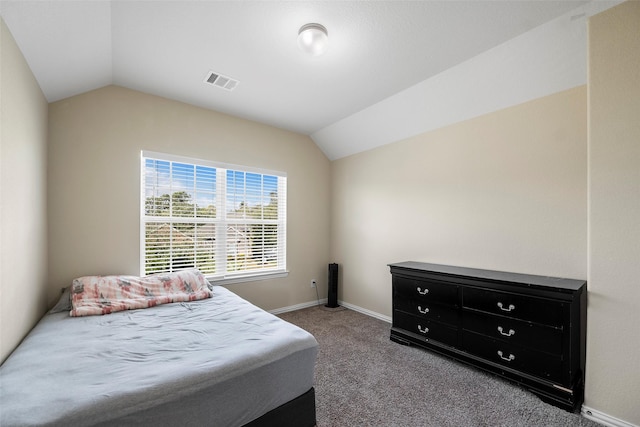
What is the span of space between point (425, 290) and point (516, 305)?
757mm

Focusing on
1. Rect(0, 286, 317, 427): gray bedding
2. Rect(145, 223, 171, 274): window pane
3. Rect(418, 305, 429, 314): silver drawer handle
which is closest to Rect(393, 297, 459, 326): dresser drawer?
Rect(418, 305, 429, 314): silver drawer handle

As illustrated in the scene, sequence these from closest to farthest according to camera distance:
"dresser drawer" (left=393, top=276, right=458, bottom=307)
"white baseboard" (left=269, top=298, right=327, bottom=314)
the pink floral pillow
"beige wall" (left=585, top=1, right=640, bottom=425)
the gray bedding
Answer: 1. the gray bedding
2. "beige wall" (left=585, top=1, right=640, bottom=425)
3. the pink floral pillow
4. "dresser drawer" (left=393, top=276, right=458, bottom=307)
5. "white baseboard" (left=269, top=298, right=327, bottom=314)

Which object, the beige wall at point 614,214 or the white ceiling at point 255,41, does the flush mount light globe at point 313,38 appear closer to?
the white ceiling at point 255,41

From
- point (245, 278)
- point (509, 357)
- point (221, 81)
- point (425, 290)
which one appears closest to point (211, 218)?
point (245, 278)

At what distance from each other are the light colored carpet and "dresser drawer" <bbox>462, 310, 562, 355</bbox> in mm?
358

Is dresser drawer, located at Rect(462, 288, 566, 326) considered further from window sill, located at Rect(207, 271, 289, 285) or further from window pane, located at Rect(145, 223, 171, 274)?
window pane, located at Rect(145, 223, 171, 274)

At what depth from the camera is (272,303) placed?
3.87 metres

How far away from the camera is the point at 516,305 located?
2119mm

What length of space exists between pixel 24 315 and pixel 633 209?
4.04 m

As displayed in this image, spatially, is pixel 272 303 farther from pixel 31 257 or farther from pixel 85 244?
pixel 31 257

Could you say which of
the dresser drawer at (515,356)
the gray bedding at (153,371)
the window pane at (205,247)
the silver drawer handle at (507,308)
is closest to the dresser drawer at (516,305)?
the silver drawer handle at (507,308)

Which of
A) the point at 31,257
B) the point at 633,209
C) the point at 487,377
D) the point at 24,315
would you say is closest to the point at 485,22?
the point at 633,209

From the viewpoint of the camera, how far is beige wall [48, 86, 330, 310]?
2533mm

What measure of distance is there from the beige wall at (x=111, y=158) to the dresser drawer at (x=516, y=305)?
2587 millimetres
